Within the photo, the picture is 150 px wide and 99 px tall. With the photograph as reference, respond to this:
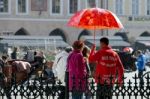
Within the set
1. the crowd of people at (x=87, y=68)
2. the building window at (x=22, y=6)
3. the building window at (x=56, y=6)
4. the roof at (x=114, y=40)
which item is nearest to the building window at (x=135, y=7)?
the roof at (x=114, y=40)

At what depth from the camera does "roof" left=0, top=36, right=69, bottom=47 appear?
49844 mm

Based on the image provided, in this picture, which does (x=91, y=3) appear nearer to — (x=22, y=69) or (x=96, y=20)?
(x=22, y=69)

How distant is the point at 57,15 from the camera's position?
5675 cm

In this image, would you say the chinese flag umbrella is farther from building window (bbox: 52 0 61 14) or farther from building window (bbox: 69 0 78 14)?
building window (bbox: 69 0 78 14)

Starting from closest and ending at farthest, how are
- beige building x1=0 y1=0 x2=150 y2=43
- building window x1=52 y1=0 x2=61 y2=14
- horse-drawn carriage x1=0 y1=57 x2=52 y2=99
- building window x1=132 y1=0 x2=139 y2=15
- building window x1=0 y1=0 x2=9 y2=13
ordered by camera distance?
horse-drawn carriage x1=0 y1=57 x2=52 y2=99 < building window x1=0 y1=0 x2=9 y2=13 < beige building x1=0 y1=0 x2=150 y2=43 < building window x1=52 y1=0 x2=61 y2=14 < building window x1=132 y1=0 x2=139 y2=15

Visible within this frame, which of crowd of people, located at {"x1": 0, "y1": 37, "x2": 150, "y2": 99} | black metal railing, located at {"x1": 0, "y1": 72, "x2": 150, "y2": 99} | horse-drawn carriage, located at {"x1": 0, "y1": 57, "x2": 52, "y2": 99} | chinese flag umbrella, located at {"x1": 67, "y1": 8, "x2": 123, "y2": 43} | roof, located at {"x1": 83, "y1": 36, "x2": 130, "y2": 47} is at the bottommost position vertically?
roof, located at {"x1": 83, "y1": 36, "x2": 130, "y2": 47}

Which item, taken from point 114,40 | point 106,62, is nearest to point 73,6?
point 114,40

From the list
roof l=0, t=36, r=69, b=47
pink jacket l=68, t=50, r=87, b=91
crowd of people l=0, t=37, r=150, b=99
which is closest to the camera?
crowd of people l=0, t=37, r=150, b=99

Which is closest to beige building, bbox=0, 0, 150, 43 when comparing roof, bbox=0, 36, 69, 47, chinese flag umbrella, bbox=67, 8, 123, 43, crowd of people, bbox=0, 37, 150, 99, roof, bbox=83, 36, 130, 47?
roof, bbox=83, 36, 130, 47

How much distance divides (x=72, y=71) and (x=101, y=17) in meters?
3.03

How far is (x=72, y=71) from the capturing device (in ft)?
36.4

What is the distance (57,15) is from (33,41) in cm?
570

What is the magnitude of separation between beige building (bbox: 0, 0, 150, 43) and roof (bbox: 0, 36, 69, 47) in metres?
2.57

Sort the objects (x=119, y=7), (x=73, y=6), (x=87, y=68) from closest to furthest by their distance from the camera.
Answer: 1. (x=87, y=68)
2. (x=73, y=6)
3. (x=119, y=7)
